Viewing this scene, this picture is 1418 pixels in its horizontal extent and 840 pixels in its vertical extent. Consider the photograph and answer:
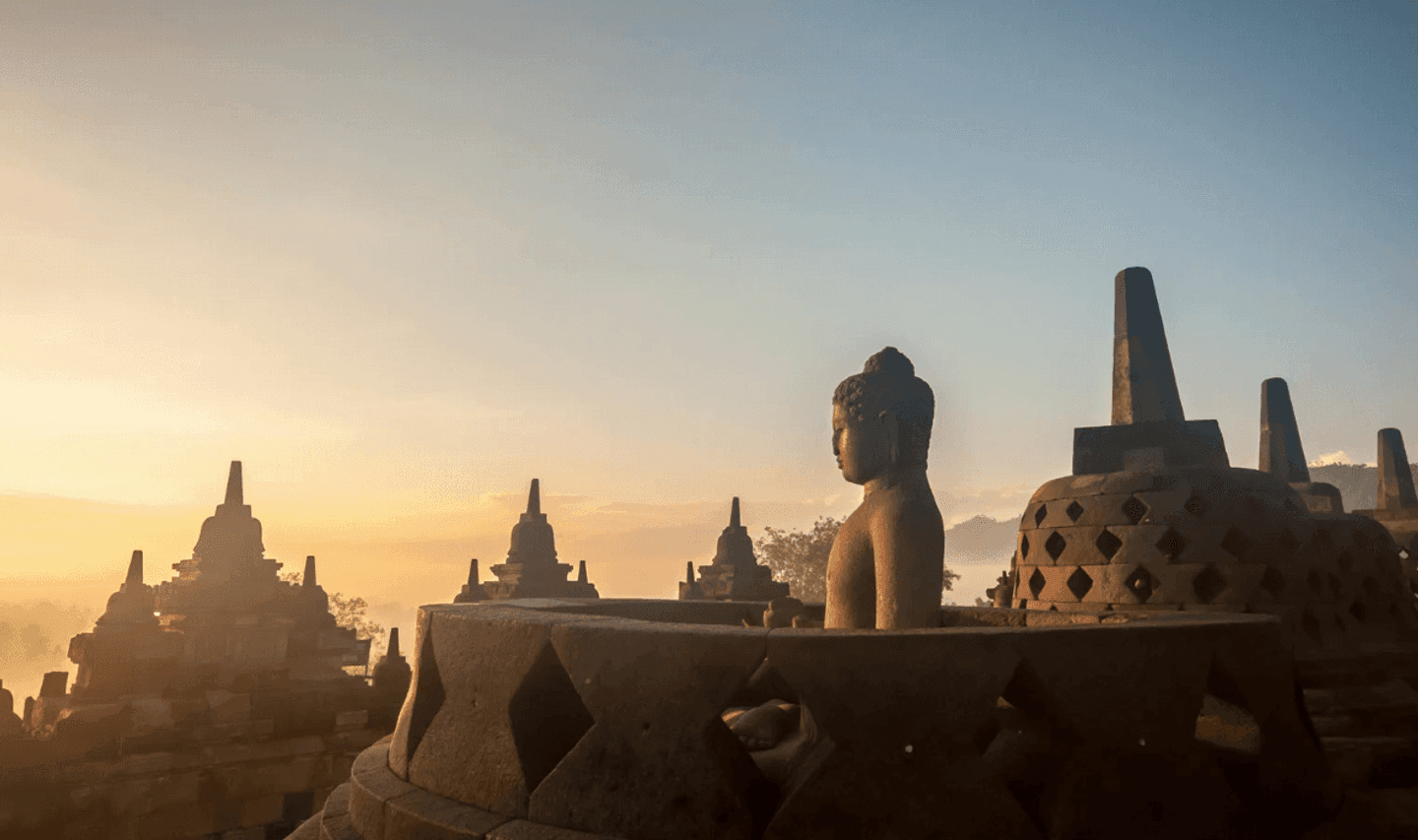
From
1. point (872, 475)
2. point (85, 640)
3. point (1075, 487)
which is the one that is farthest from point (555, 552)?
point (872, 475)

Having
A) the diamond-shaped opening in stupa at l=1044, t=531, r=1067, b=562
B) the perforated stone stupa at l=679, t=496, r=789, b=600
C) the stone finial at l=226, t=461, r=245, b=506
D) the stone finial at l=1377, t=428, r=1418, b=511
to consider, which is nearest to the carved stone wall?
the diamond-shaped opening in stupa at l=1044, t=531, r=1067, b=562

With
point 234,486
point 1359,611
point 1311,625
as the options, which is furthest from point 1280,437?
point 234,486

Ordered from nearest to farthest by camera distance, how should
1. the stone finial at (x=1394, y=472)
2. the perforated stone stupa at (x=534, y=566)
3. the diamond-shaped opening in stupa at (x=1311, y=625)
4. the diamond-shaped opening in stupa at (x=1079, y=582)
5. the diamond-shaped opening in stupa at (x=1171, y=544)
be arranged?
1. the diamond-shaped opening in stupa at (x=1311, y=625)
2. the diamond-shaped opening in stupa at (x=1171, y=544)
3. the diamond-shaped opening in stupa at (x=1079, y=582)
4. the stone finial at (x=1394, y=472)
5. the perforated stone stupa at (x=534, y=566)

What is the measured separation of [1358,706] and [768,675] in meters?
4.69

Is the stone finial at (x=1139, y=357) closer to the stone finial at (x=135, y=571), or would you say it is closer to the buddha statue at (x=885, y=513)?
the buddha statue at (x=885, y=513)

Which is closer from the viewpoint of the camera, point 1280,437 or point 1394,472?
point 1280,437

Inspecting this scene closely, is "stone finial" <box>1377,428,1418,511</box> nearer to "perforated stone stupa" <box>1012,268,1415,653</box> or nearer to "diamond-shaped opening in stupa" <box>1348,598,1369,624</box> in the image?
"perforated stone stupa" <box>1012,268,1415,653</box>

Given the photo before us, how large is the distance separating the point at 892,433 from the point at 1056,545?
3.98 metres

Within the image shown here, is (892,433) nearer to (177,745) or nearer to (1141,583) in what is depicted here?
(1141,583)

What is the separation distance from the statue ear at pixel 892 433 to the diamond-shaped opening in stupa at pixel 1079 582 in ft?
12.9

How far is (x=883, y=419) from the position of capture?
367 centimetres

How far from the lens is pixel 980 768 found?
7.26 ft

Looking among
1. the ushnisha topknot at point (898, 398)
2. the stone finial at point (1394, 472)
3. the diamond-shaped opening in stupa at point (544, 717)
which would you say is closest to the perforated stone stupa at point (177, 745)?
Result: the diamond-shaped opening in stupa at point (544, 717)

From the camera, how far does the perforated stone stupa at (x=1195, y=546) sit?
5.91m
